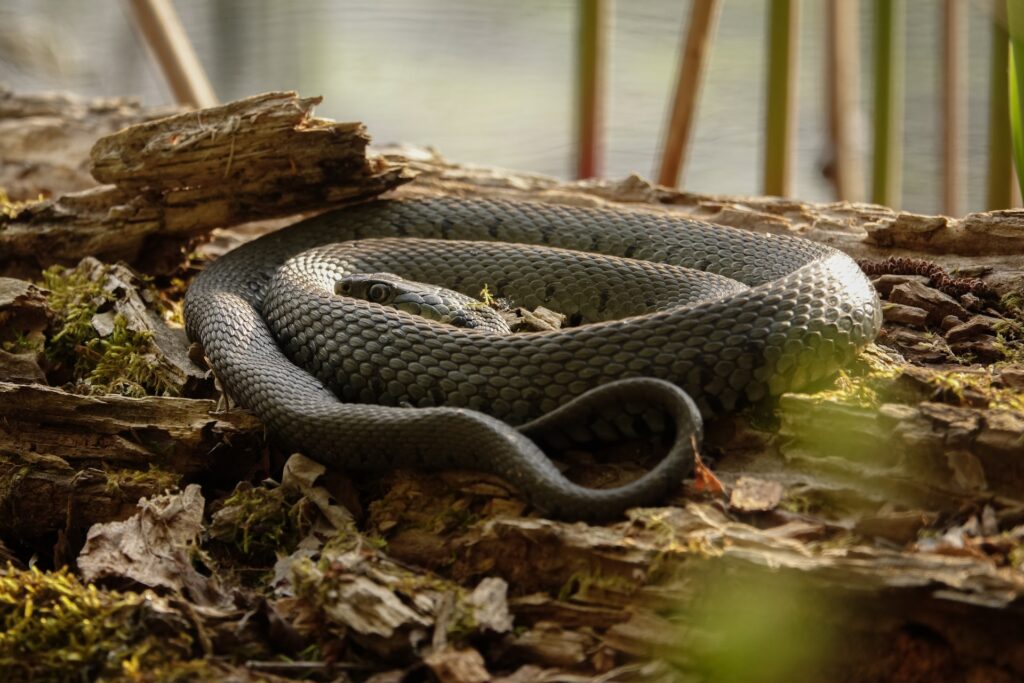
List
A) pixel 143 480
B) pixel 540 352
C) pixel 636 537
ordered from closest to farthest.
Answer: pixel 636 537, pixel 540 352, pixel 143 480

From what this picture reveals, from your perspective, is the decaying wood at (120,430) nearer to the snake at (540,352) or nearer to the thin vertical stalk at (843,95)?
the snake at (540,352)

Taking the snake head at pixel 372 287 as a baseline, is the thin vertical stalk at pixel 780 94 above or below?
above

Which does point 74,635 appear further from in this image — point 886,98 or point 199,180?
point 886,98

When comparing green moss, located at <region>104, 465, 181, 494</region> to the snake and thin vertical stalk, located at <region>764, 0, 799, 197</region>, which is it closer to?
the snake

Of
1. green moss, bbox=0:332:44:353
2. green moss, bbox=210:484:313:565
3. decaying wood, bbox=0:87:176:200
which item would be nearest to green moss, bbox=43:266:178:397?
green moss, bbox=0:332:44:353

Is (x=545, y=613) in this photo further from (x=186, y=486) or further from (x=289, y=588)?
(x=186, y=486)

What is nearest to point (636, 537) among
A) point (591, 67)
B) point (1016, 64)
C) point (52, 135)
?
point (1016, 64)

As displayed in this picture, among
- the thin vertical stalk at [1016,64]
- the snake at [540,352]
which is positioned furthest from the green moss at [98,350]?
the thin vertical stalk at [1016,64]
